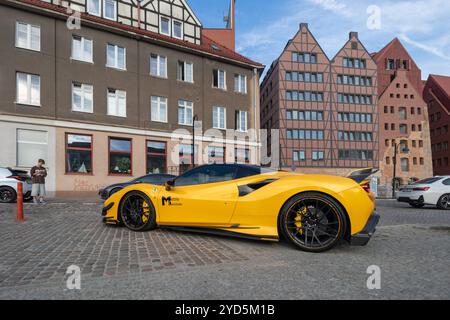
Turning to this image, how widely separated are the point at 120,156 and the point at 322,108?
3477cm

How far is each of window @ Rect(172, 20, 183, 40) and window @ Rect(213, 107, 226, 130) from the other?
6055mm

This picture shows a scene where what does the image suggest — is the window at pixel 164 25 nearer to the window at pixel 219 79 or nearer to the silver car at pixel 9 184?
the window at pixel 219 79

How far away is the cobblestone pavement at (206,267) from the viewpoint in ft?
9.45

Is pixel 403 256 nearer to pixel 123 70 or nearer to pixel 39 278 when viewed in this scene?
pixel 39 278

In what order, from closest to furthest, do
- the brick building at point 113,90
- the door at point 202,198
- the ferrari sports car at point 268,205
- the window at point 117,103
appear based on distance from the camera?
the ferrari sports car at point 268,205
the door at point 202,198
the brick building at point 113,90
the window at point 117,103

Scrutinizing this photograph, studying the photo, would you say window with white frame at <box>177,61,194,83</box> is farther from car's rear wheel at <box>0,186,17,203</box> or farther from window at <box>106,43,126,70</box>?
car's rear wheel at <box>0,186,17,203</box>

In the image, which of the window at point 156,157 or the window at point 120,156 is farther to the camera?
the window at point 156,157

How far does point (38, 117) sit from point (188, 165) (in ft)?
31.7

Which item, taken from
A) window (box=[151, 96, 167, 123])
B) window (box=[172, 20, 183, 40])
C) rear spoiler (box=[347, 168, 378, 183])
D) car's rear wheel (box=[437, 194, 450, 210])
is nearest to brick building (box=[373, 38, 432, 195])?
window (box=[172, 20, 183, 40])

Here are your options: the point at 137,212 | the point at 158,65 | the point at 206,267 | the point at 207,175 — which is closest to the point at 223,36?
the point at 158,65

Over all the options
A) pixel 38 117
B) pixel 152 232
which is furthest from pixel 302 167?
pixel 152 232

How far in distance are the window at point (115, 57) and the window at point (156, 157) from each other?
5244mm

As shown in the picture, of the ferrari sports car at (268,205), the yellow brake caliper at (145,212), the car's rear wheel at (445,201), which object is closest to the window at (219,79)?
the car's rear wheel at (445,201)

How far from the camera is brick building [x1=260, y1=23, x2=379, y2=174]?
4756cm
